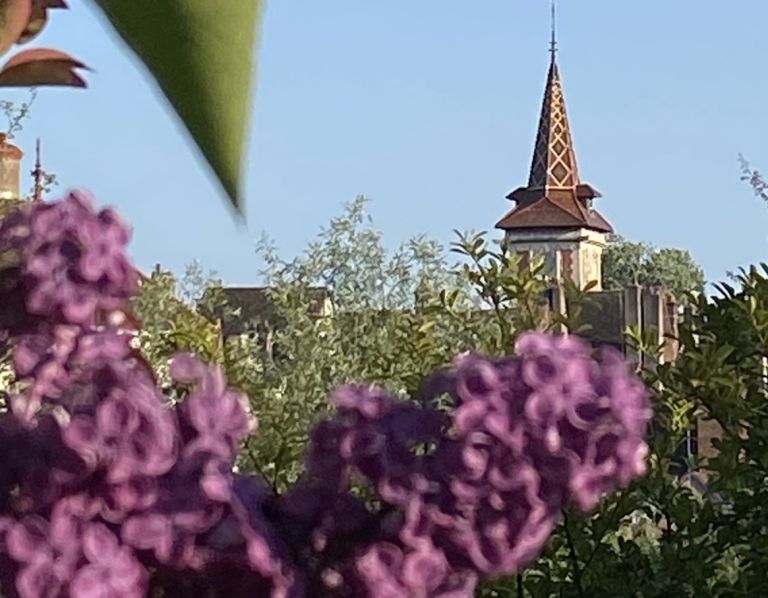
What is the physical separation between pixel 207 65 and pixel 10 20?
34 centimetres

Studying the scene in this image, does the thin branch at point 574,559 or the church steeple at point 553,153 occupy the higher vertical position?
the church steeple at point 553,153

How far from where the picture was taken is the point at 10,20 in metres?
0.49

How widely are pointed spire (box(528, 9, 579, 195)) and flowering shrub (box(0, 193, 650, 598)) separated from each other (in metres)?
43.2

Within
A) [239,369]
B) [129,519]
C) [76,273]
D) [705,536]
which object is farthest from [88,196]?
[239,369]

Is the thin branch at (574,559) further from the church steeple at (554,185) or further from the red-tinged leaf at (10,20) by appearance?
the church steeple at (554,185)

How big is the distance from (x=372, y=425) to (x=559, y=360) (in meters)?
0.12

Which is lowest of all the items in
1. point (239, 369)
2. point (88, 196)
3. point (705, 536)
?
point (705, 536)

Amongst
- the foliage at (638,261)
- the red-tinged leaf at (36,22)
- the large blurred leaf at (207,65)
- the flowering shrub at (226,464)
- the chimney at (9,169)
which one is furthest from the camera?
the foliage at (638,261)

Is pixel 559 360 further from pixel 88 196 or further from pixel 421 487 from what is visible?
pixel 88 196

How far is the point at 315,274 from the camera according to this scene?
151 inches

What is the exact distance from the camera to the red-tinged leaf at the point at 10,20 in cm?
45

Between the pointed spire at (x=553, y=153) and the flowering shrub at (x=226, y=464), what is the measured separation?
43.2 m

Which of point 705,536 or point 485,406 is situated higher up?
point 485,406

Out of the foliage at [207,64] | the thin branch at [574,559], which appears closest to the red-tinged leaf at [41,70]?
the foliage at [207,64]
